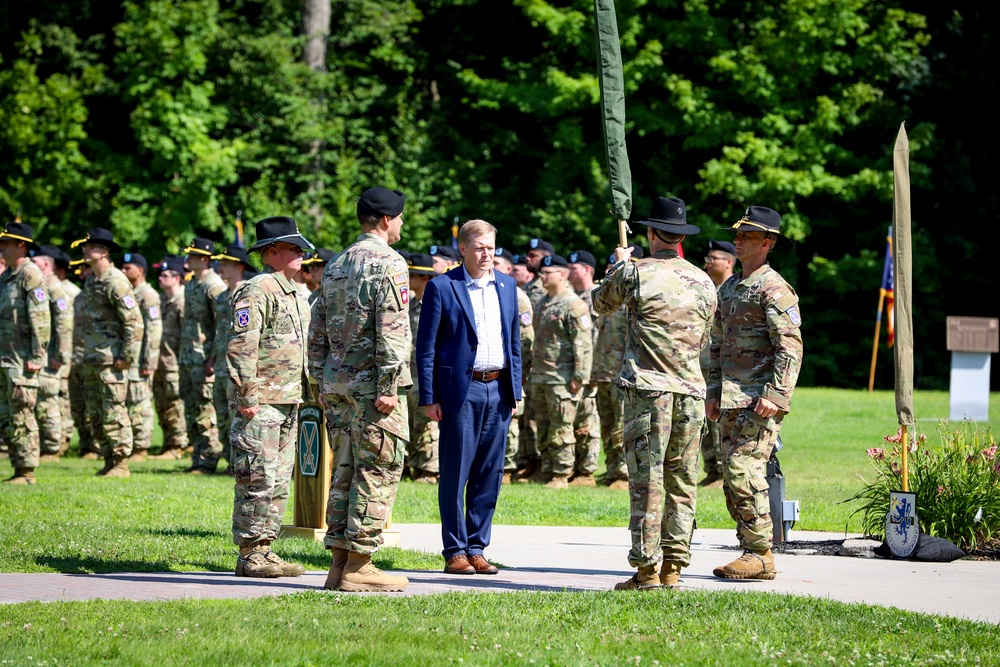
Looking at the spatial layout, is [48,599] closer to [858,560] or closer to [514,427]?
[858,560]

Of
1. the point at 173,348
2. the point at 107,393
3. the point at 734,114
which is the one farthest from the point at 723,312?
the point at 734,114

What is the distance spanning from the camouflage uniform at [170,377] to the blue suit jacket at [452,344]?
964 cm

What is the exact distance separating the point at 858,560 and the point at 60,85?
28.9 m

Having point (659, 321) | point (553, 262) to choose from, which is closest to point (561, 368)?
point (553, 262)

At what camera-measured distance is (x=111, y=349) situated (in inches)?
599

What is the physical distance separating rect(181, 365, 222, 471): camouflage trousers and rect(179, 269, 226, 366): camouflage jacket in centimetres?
17

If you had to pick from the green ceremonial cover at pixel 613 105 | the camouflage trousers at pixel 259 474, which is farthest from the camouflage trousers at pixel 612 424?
the green ceremonial cover at pixel 613 105

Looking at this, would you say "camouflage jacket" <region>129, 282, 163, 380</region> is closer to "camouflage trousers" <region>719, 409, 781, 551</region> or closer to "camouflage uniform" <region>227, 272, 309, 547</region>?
"camouflage uniform" <region>227, 272, 309, 547</region>

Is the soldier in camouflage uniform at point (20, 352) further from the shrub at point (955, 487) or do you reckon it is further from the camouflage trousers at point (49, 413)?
the shrub at point (955, 487)

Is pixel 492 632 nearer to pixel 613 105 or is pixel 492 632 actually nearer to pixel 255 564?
pixel 255 564

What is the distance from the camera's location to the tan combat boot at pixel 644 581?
26.5 ft

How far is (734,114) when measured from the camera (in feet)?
120

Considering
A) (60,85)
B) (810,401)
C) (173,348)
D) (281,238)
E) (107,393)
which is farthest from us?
(60,85)

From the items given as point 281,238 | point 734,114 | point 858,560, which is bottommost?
point 858,560
